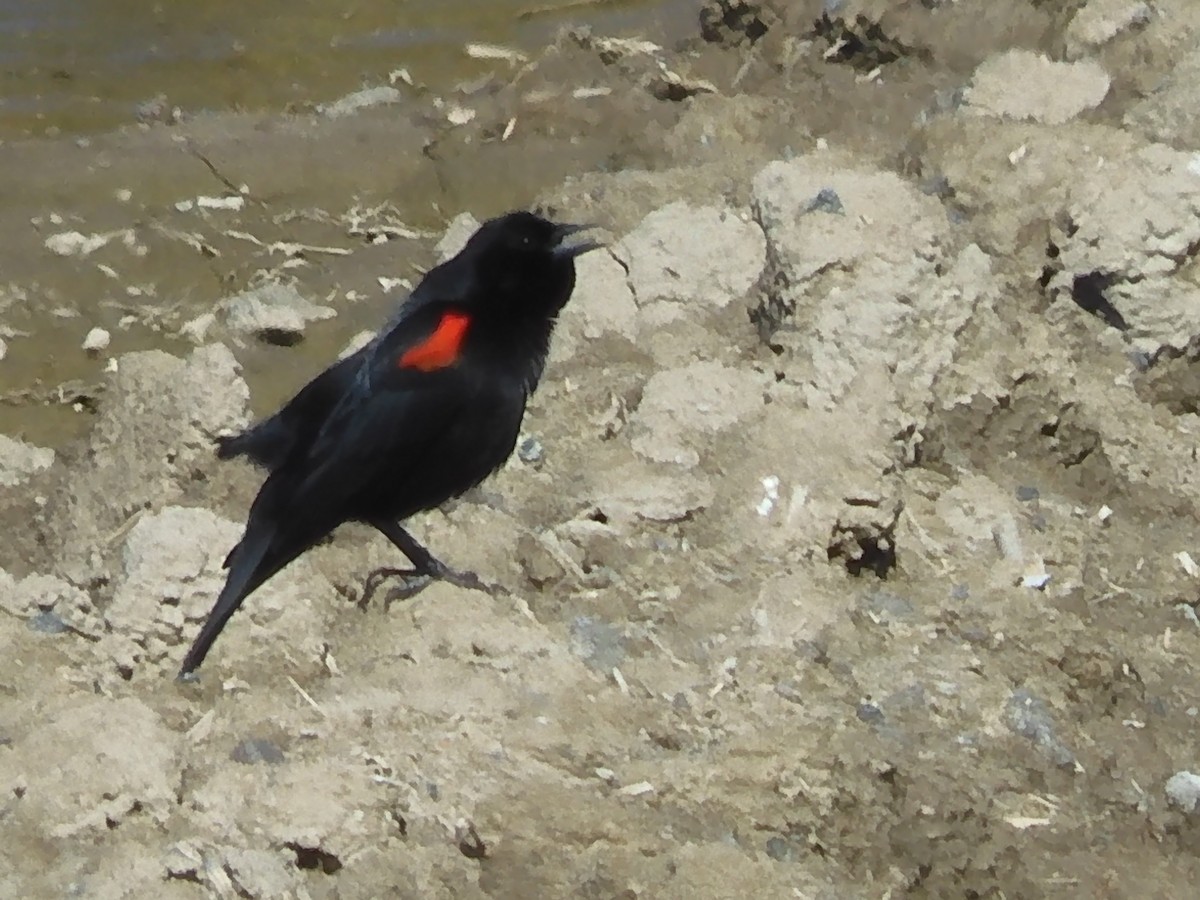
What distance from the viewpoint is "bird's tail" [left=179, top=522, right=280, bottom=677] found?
3117 millimetres

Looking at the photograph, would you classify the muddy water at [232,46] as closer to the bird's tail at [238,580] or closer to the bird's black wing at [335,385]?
the bird's black wing at [335,385]

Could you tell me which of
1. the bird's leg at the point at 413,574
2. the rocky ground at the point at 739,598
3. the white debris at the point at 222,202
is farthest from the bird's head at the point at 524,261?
the white debris at the point at 222,202

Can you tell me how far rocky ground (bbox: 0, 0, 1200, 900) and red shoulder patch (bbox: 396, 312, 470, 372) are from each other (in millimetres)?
488

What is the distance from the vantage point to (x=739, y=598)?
3316 millimetres

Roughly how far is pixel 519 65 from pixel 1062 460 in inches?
148

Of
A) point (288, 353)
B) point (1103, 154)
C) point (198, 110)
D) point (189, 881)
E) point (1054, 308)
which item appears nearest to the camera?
point (189, 881)

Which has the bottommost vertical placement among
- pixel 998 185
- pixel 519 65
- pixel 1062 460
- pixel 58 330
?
pixel 58 330

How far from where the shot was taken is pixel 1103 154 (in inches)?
171

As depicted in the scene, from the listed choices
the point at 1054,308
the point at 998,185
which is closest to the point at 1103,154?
the point at 998,185

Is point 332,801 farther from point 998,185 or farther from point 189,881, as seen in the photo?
point 998,185

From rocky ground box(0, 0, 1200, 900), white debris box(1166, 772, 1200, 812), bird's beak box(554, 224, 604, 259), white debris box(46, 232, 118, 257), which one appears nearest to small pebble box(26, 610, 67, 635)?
rocky ground box(0, 0, 1200, 900)

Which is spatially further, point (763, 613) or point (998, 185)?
point (998, 185)

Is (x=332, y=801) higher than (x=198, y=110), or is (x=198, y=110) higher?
(x=332, y=801)

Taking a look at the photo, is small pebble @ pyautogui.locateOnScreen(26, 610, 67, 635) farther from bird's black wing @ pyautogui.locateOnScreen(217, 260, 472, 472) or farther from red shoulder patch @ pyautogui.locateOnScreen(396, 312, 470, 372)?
red shoulder patch @ pyautogui.locateOnScreen(396, 312, 470, 372)
